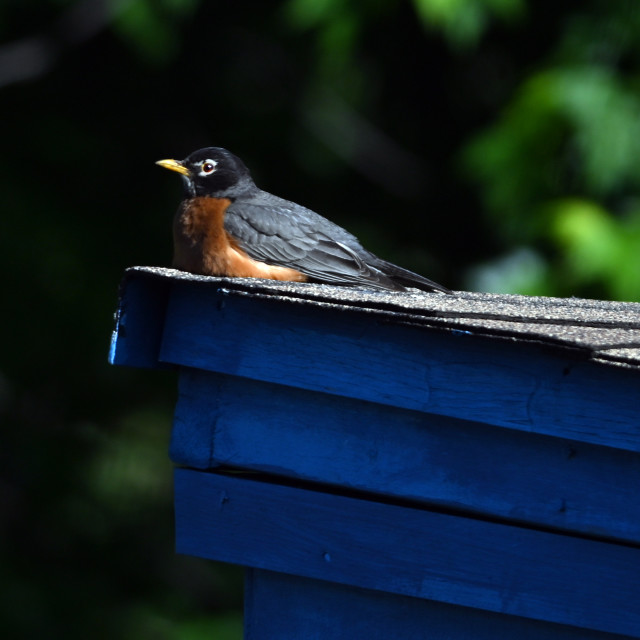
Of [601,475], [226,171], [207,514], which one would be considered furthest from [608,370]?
[226,171]

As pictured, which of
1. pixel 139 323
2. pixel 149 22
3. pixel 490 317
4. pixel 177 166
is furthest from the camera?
pixel 149 22

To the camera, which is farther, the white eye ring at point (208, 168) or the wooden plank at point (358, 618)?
the white eye ring at point (208, 168)

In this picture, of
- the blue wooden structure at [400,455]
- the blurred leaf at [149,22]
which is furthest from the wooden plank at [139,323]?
the blurred leaf at [149,22]

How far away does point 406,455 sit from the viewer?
2.54 m

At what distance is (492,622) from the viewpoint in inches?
97.9

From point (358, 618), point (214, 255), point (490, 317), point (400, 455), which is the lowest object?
point (358, 618)

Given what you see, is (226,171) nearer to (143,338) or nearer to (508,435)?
(143,338)

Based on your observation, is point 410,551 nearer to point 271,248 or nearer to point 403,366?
point 403,366

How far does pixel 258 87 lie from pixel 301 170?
2.20 ft

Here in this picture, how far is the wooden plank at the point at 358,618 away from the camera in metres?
2.47

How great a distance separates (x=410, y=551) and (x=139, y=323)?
0.86 m

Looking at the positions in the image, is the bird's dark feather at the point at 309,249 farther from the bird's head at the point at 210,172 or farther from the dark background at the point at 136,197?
the dark background at the point at 136,197

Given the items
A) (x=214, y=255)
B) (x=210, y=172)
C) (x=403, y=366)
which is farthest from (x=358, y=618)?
(x=210, y=172)

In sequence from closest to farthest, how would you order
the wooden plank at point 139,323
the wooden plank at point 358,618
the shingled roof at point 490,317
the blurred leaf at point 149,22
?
the shingled roof at point 490,317 → the wooden plank at point 358,618 → the wooden plank at point 139,323 → the blurred leaf at point 149,22
